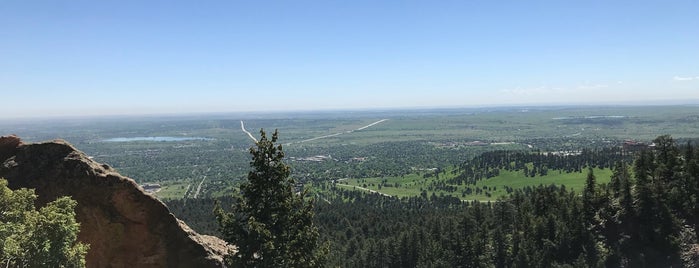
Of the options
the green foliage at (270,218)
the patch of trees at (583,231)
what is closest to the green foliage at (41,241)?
the green foliage at (270,218)

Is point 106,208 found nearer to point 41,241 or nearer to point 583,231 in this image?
point 41,241

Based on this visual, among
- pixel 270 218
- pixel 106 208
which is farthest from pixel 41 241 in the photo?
pixel 270 218

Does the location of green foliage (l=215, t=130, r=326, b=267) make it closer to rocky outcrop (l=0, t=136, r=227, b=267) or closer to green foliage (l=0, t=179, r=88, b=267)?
rocky outcrop (l=0, t=136, r=227, b=267)

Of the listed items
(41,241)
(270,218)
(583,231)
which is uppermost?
(41,241)

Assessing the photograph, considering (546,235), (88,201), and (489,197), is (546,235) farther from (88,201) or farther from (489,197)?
(489,197)

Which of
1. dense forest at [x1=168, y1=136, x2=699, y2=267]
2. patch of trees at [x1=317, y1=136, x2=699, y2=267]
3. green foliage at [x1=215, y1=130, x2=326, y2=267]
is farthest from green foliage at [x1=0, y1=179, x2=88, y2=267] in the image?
patch of trees at [x1=317, y1=136, x2=699, y2=267]
